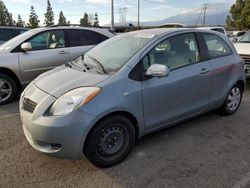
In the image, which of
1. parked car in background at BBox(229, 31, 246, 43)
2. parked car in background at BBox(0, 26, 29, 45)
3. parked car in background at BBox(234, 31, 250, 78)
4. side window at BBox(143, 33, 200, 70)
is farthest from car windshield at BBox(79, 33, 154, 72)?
parked car in background at BBox(0, 26, 29, 45)

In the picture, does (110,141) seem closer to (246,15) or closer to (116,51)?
(116,51)

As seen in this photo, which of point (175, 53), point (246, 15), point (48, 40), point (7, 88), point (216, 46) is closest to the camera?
point (175, 53)

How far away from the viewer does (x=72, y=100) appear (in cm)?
276

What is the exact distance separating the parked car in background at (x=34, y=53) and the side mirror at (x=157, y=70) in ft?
10.6

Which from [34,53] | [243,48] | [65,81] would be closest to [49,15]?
[34,53]

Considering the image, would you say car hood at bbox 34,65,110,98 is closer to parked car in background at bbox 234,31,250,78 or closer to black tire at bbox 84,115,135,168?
black tire at bbox 84,115,135,168

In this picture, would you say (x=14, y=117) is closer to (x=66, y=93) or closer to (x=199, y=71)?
(x=66, y=93)

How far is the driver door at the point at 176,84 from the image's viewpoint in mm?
3268

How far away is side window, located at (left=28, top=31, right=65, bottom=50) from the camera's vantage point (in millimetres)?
5738

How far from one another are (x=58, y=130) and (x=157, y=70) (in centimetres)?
134

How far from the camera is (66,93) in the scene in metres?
2.86

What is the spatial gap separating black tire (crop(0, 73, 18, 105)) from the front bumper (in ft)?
9.38

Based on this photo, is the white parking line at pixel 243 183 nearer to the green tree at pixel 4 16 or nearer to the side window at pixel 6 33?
the side window at pixel 6 33

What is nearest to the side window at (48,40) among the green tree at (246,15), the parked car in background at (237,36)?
the parked car in background at (237,36)
